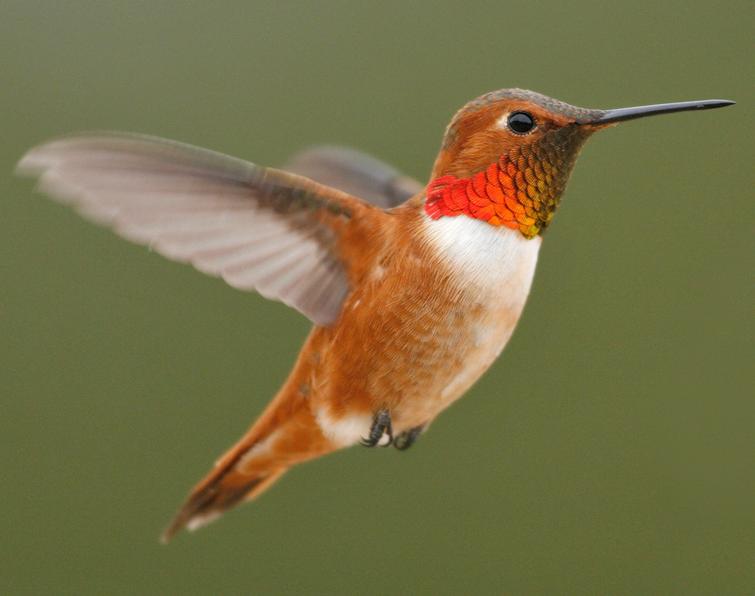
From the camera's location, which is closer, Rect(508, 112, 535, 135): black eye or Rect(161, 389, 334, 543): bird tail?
Rect(508, 112, 535, 135): black eye

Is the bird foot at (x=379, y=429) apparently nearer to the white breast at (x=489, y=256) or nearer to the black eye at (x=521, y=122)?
the white breast at (x=489, y=256)

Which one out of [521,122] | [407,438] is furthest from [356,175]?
[521,122]

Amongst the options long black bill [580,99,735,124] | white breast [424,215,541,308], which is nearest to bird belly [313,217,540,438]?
white breast [424,215,541,308]

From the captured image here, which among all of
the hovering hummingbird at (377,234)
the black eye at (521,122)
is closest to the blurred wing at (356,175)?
the hovering hummingbird at (377,234)

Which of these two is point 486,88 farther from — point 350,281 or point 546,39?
point 350,281

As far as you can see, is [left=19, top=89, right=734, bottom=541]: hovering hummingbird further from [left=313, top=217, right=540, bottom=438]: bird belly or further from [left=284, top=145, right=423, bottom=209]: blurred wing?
[left=284, top=145, right=423, bottom=209]: blurred wing

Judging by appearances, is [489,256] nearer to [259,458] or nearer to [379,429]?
[379,429]

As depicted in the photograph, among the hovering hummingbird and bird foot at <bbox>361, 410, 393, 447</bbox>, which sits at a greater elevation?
the hovering hummingbird
